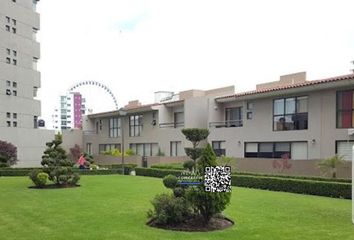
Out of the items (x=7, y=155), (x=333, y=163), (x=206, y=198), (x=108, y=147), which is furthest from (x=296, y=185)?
(x=108, y=147)

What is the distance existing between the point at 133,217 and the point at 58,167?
10135mm

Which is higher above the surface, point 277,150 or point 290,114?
point 290,114

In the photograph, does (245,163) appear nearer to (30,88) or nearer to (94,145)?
(30,88)

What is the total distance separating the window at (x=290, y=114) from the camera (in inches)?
990

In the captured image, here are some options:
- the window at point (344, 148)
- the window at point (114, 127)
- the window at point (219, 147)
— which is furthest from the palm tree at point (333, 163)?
the window at point (114, 127)

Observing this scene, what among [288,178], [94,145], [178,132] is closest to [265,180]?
[288,178]

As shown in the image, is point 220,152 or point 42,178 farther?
point 220,152

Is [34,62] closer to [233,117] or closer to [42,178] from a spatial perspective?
[233,117]

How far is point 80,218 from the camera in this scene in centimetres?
1087

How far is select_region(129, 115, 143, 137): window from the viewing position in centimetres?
4041

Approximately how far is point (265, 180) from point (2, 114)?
22488 mm

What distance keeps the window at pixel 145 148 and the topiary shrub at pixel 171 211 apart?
2765 centimetres

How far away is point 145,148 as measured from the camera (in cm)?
3962

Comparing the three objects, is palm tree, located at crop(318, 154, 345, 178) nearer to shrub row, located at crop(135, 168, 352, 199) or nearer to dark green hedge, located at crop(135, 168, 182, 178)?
shrub row, located at crop(135, 168, 352, 199)
